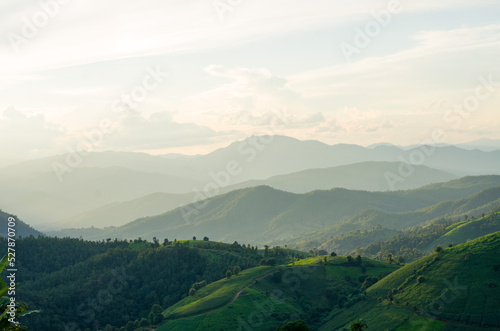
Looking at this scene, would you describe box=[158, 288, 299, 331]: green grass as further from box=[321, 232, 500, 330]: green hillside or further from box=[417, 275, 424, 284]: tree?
box=[417, 275, 424, 284]: tree

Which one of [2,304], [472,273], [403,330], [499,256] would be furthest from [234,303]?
[2,304]

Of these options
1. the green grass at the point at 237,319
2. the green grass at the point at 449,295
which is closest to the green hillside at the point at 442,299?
the green grass at the point at 449,295

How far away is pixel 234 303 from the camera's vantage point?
196m

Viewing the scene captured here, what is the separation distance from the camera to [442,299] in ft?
561

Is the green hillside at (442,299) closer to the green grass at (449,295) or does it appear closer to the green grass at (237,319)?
the green grass at (449,295)

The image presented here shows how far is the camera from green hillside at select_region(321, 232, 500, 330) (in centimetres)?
15750

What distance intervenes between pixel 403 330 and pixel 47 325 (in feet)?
512

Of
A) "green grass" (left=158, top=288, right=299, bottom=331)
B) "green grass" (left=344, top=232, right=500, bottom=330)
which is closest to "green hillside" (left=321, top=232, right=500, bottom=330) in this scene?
"green grass" (left=344, top=232, right=500, bottom=330)

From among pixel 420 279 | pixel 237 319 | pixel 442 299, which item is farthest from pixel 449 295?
pixel 237 319

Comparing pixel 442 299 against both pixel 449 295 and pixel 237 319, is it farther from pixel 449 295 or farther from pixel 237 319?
pixel 237 319

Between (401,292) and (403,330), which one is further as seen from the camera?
(401,292)

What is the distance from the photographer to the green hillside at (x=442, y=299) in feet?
517

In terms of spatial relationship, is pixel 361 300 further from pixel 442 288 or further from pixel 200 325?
pixel 200 325

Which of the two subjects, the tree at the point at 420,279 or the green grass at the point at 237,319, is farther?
the tree at the point at 420,279
